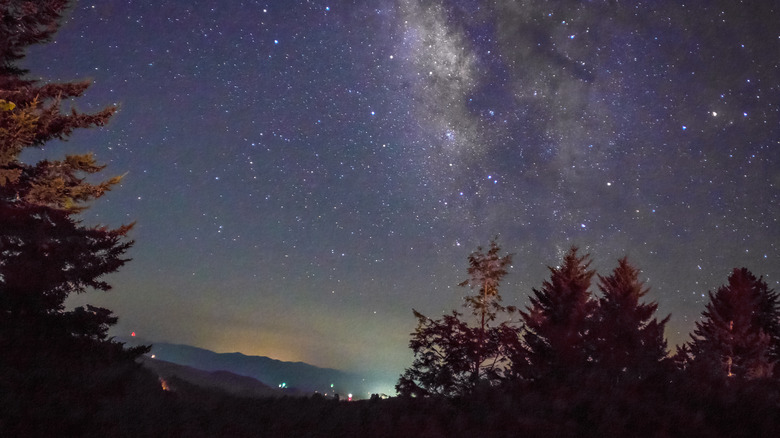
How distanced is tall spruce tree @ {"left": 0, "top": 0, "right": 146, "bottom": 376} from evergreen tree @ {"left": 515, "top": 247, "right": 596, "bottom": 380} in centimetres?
1851

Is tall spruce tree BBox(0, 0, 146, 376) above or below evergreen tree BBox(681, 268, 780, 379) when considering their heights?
below

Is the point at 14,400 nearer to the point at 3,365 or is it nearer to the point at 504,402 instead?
the point at 3,365

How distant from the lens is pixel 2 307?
11344 mm

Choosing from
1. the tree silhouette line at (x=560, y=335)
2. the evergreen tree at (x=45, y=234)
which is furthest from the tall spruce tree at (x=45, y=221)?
the tree silhouette line at (x=560, y=335)

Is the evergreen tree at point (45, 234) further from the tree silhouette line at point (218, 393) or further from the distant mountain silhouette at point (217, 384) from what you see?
the distant mountain silhouette at point (217, 384)

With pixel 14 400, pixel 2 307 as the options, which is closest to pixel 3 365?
pixel 14 400

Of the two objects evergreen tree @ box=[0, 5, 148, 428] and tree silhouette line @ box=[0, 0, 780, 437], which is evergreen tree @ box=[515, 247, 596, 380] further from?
evergreen tree @ box=[0, 5, 148, 428]

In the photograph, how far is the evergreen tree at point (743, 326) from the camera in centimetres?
3169

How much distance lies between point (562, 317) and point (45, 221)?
23126 millimetres

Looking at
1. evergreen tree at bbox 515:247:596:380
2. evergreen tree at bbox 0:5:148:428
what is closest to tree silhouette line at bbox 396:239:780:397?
evergreen tree at bbox 515:247:596:380

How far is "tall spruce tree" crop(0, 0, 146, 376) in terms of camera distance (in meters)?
11.7

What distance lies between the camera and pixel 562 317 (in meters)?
24.6

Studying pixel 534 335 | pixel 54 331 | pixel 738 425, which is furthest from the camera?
pixel 534 335

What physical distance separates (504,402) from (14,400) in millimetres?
7280
